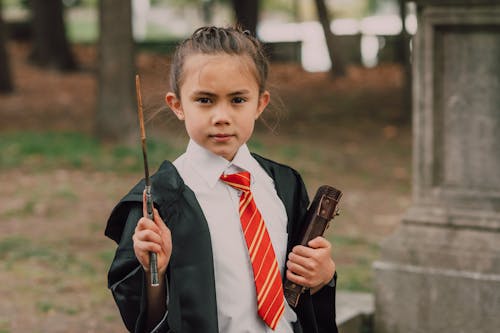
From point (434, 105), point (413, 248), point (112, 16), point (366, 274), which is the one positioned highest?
point (112, 16)

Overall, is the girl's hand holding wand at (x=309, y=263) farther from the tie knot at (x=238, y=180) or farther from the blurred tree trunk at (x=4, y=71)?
the blurred tree trunk at (x=4, y=71)

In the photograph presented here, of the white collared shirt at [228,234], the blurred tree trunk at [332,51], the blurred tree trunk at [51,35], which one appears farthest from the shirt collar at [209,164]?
the blurred tree trunk at [51,35]

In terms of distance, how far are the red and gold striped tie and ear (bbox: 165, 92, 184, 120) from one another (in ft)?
0.73

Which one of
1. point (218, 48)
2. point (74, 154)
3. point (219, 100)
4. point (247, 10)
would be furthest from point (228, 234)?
point (247, 10)

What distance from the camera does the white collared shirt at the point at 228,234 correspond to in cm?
257

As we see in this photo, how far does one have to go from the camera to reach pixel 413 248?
4906mm

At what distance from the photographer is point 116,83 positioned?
11516 millimetres

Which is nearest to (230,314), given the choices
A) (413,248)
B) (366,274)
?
(413,248)

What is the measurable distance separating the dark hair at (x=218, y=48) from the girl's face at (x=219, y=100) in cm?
2

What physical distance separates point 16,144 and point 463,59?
771cm

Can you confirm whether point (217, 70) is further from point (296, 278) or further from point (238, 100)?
point (296, 278)

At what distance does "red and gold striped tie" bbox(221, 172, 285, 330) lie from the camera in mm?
2564

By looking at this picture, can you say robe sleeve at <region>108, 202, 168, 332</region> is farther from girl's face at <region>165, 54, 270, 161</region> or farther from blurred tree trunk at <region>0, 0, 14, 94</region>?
blurred tree trunk at <region>0, 0, 14, 94</region>

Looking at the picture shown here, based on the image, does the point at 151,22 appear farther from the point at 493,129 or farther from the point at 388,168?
the point at 493,129
